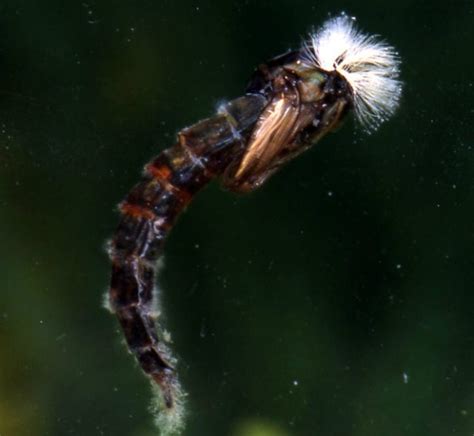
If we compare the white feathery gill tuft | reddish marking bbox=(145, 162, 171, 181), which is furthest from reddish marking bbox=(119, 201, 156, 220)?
the white feathery gill tuft

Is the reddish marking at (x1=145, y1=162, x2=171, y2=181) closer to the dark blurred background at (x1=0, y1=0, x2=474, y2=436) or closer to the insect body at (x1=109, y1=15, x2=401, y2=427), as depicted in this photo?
the insect body at (x1=109, y1=15, x2=401, y2=427)

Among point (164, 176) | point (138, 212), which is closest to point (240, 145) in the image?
point (164, 176)

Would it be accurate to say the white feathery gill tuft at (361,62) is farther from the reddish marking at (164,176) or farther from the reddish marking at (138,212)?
the reddish marking at (138,212)

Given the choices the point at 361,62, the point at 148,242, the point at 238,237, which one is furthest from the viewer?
the point at 238,237

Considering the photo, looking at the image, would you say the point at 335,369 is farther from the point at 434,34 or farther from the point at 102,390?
the point at 434,34

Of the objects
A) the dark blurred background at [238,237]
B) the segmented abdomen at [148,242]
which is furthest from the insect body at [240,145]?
the dark blurred background at [238,237]

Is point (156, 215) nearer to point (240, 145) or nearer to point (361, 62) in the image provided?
point (240, 145)

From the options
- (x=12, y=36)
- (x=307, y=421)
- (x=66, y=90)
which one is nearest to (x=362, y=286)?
(x=307, y=421)
